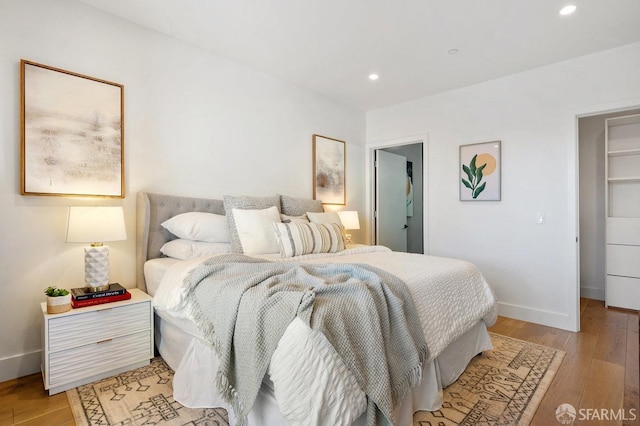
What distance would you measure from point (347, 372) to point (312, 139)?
3209mm

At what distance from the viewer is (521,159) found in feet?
11.1

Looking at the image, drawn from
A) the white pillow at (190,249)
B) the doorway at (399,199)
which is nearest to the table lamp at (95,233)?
the white pillow at (190,249)

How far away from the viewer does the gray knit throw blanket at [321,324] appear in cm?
121

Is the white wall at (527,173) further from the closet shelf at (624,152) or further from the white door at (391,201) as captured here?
the closet shelf at (624,152)

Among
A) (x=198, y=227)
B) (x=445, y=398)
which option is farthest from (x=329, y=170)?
(x=445, y=398)

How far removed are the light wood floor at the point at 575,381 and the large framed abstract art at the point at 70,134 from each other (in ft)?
4.10

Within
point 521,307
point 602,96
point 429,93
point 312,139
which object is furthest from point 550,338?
point 312,139

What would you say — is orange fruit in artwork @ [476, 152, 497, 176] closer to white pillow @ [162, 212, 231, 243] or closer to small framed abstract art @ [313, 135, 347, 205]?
small framed abstract art @ [313, 135, 347, 205]

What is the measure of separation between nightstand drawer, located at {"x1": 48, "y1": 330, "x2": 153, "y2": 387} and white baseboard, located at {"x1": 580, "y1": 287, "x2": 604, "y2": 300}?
203 inches

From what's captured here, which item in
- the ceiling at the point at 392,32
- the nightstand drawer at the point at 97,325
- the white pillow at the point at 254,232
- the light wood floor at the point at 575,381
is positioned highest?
the ceiling at the point at 392,32

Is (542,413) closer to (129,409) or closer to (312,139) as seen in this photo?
(129,409)

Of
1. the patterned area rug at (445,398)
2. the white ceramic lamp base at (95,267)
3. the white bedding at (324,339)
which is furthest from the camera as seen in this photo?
the white ceramic lamp base at (95,267)

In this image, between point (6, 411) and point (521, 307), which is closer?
point (6, 411)

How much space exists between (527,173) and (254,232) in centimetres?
285
